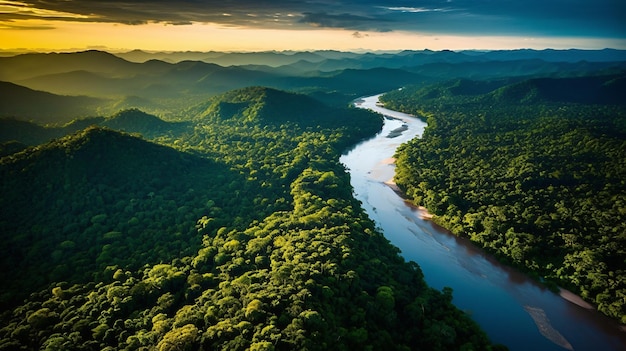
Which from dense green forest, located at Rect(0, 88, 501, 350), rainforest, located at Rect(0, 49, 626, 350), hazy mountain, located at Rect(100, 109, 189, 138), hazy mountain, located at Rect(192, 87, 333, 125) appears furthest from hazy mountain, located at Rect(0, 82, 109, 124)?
dense green forest, located at Rect(0, 88, 501, 350)

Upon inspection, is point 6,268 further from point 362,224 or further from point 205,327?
point 362,224

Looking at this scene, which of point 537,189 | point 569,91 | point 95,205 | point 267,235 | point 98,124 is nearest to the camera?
point 267,235

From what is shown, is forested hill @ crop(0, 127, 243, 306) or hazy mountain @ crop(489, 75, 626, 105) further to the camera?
hazy mountain @ crop(489, 75, 626, 105)

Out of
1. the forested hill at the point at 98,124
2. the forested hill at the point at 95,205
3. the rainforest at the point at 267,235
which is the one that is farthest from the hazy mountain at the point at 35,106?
the forested hill at the point at 95,205

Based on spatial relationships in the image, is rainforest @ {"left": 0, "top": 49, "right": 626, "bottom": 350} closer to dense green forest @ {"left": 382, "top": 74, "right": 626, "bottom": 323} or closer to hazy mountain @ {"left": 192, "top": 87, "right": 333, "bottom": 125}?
dense green forest @ {"left": 382, "top": 74, "right": 626, "bottom": 323}

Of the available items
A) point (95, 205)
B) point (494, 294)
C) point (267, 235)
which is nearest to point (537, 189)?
point (494, 294)

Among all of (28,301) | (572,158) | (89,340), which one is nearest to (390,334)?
(89,340)

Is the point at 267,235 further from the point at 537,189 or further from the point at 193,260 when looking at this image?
the point at 537,189
